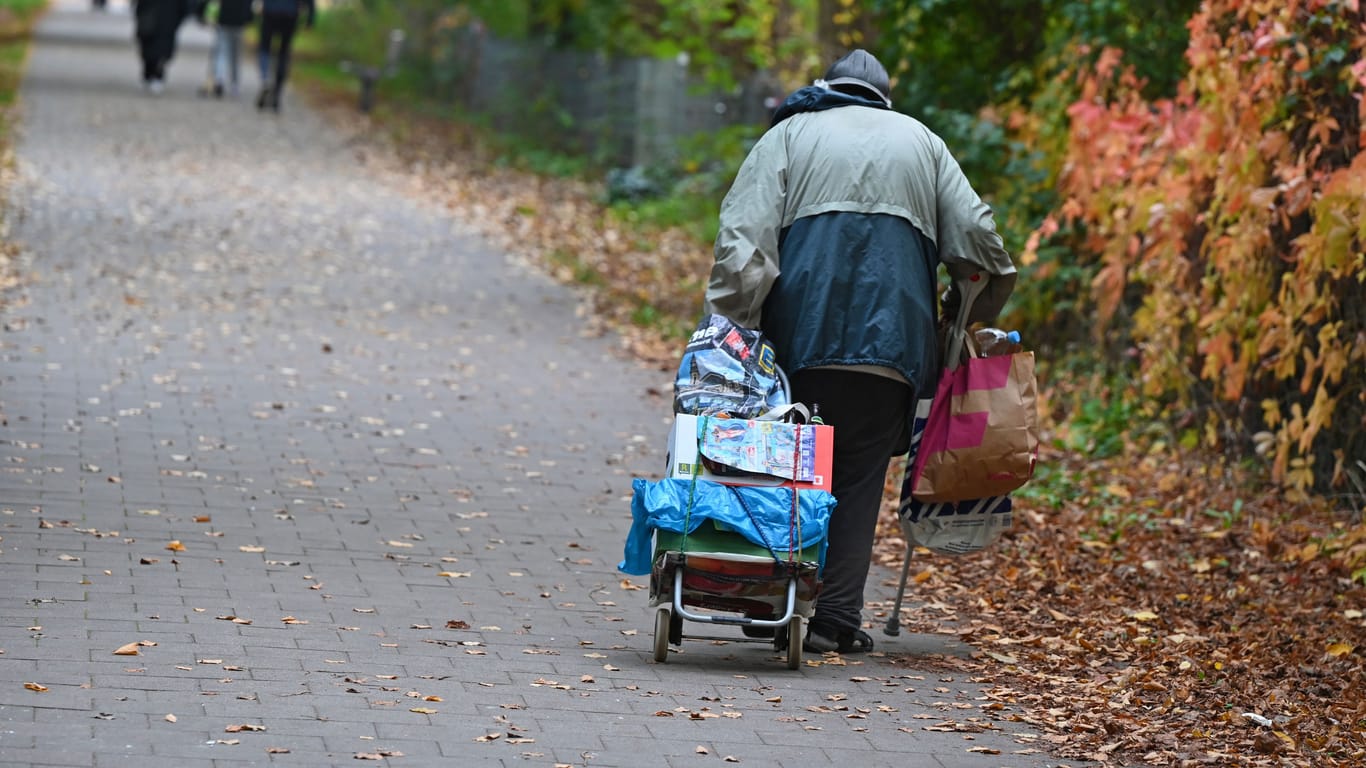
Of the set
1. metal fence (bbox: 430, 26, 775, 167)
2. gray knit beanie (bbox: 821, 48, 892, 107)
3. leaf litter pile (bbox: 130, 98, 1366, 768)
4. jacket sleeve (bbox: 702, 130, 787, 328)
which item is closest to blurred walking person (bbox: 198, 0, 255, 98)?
metal fence (bbox: 430, 26, 775, 167)

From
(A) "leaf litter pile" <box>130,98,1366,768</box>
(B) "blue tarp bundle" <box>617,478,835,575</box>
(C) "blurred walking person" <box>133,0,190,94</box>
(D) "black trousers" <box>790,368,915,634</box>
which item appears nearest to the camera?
(A) "leaf litter pile" <box>130,98,1366,768</box>

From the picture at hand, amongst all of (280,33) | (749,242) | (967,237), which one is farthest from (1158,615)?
(280,33)

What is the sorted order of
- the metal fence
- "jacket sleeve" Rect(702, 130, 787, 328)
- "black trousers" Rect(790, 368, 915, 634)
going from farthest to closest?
1. the metal fence
2. "black trousers" Rect(790, 368, 915, 634)
3. "jacket sleeve" Rect(702, 130, 787, 328)

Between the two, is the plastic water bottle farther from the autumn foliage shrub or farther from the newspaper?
the autumn foliage shrub

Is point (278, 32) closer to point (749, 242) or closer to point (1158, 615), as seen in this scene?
point (1158, 615)

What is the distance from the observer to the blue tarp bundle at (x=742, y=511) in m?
5.73

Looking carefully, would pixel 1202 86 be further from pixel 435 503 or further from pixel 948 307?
pixel 435 503

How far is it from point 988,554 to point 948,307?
2203 millimetres

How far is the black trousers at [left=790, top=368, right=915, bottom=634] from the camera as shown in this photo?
20.1 ft

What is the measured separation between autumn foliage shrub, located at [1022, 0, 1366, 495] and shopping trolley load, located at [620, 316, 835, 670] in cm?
310

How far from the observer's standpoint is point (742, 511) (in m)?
5.75

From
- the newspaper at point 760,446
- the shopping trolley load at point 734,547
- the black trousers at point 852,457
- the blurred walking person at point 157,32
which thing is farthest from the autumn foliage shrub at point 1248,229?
the blurred walking person at point 157,32

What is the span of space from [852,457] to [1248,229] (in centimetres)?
352

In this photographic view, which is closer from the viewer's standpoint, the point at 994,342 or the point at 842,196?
the point at 842,196
